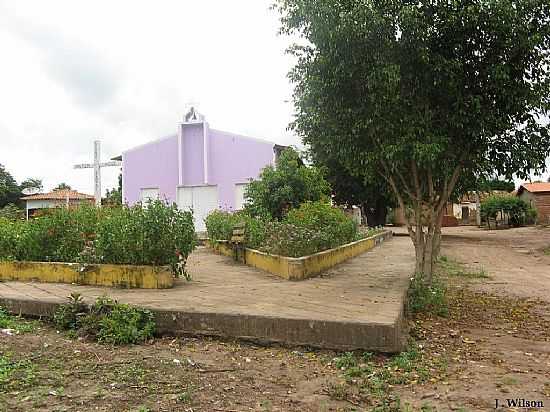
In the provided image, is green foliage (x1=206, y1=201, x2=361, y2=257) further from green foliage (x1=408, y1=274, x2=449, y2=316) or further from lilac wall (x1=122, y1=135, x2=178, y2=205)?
lilac wall (x1=122, y1=135, x2=178, y2=205)

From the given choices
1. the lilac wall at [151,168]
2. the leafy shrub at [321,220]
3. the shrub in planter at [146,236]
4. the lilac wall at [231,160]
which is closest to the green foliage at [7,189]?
the lilac wall at [151,168]

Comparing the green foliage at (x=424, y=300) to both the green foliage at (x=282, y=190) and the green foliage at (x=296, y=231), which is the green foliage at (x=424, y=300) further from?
the green foliage at (x=282, y=190)

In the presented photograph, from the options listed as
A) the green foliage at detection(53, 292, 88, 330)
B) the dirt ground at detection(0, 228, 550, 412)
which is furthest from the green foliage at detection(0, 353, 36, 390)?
the green foliage at detection(53, 292, 88, 330)

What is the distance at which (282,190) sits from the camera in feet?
53.8

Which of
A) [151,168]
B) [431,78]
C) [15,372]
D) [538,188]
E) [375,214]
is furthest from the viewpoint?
[538,188]

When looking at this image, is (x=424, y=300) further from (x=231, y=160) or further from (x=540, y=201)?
(x=540, y=201)

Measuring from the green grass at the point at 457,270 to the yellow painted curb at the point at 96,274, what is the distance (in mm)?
7969

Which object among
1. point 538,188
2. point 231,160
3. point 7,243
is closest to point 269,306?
point 7,243

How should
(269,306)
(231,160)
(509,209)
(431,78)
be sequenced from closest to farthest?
(269,306) < (431,78) < (231,160) < (509,209)

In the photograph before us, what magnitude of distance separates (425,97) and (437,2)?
1208 mm

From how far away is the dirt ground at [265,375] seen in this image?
12.0 feet

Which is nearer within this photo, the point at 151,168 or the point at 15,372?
the point at 15,372

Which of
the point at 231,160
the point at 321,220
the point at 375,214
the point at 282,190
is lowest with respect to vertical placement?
the point at 321,220

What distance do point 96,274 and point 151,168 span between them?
17939mm
